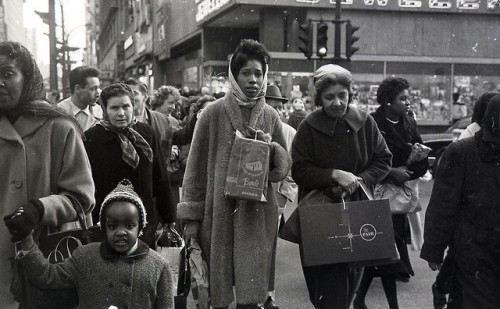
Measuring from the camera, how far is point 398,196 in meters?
6.02

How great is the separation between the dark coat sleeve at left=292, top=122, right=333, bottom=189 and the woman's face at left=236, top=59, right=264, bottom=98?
1.74 feet

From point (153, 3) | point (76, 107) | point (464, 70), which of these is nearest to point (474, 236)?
point (76, 107)

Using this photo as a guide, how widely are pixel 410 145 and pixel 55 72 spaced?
15409mm

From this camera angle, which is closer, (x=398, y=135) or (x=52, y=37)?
(x=398, y=135)

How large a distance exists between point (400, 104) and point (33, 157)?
361 centimetres

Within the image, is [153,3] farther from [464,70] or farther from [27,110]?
[27,110]

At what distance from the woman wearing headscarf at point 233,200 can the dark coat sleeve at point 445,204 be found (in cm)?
96

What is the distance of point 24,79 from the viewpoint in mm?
3311

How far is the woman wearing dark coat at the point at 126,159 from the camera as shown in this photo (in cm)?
504

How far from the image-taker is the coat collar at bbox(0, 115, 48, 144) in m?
3.23

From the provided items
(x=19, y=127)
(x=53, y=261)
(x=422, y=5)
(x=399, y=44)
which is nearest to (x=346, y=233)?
(x=53, y=261)

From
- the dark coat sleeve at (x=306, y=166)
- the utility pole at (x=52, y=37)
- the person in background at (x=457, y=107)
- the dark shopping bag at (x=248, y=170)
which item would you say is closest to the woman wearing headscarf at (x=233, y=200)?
the dark shopping bag at (x=248, y=170)

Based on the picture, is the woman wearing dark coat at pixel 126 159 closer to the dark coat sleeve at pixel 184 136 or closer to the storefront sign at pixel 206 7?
the dark coat sleeve at pixel 184 136

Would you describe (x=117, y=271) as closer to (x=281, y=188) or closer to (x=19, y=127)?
(x=19, y=127)
